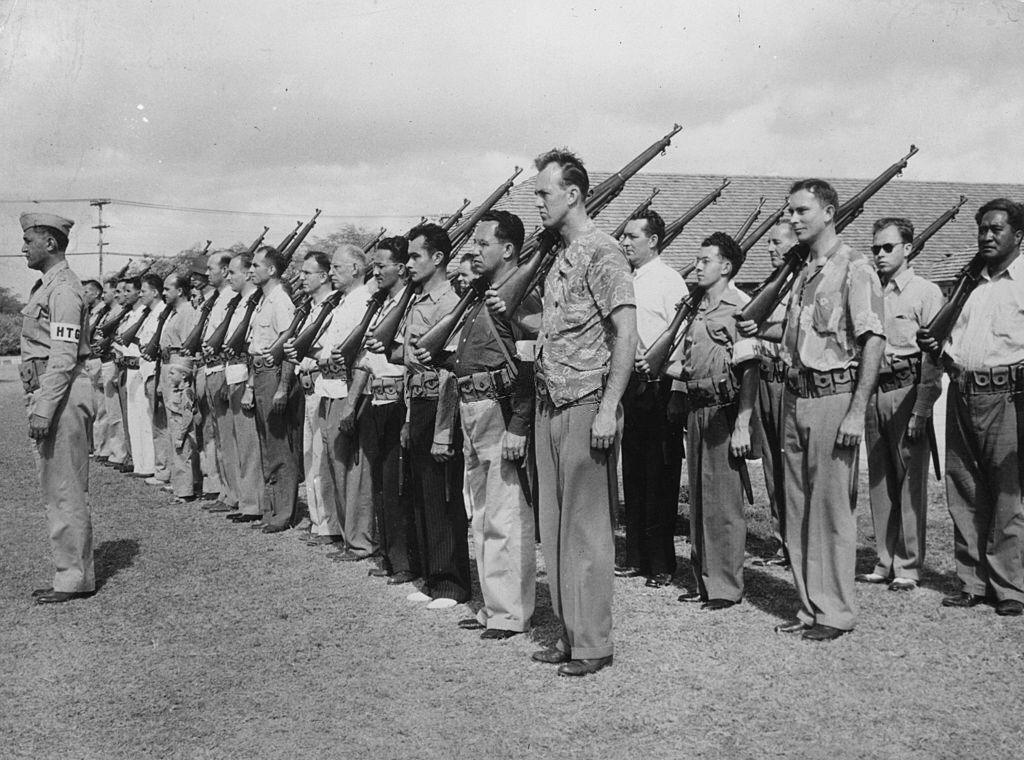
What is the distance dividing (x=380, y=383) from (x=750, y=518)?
3610 mm

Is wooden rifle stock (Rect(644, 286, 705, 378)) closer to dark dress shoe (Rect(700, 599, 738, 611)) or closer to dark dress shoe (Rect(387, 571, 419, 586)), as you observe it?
dark dress shoe (Rect(700, 599, 738, 611))

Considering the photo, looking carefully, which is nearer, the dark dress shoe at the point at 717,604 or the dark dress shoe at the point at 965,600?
the dark dress shoe at the point at 965,600

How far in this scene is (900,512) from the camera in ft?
20.7

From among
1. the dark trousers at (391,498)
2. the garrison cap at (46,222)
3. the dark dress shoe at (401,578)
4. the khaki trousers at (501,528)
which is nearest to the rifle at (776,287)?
the khaki trousers at (501,528)

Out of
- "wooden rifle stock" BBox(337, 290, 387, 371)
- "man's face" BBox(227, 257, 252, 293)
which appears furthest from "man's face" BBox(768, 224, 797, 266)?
"man's face" BBox(227, 257, 252, 293)

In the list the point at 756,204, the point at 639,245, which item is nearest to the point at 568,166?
the point at 639,245

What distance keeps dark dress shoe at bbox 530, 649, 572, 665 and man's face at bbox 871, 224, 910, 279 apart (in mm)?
3504

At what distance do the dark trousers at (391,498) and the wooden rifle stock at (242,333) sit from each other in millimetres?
2326

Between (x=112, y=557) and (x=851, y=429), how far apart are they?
18.4ft

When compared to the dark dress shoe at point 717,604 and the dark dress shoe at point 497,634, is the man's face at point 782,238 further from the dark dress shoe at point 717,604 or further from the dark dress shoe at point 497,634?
the dark dress shoe at point 497,634

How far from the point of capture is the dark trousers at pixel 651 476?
6.54 m

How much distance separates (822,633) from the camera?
5039 millimetres

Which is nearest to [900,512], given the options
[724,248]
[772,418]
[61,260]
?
[772,418]

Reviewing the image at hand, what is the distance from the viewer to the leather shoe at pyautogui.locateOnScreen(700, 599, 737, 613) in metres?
5.79
